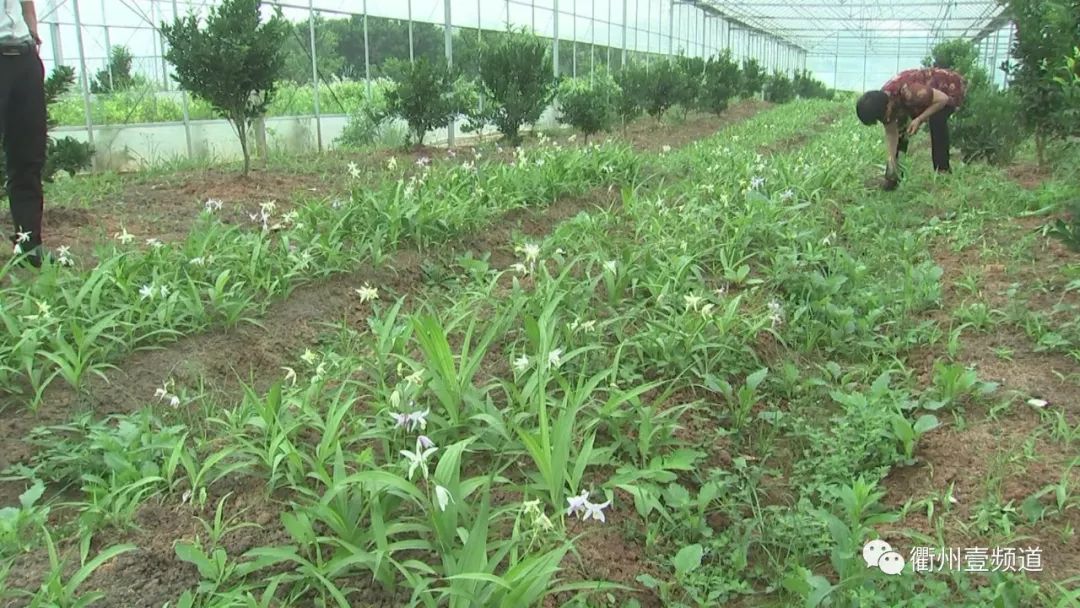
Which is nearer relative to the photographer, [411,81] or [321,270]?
→ [321,270]

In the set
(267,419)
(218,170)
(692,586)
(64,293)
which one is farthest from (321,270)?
(218,170)

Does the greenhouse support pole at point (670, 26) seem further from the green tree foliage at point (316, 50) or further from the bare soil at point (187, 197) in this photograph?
the bare soil at point (187, 197)

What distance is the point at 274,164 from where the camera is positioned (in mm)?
8297

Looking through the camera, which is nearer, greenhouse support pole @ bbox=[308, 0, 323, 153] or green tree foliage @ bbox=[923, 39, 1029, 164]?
green tree foliage @ bbox=[923, 39, 1029, 164]

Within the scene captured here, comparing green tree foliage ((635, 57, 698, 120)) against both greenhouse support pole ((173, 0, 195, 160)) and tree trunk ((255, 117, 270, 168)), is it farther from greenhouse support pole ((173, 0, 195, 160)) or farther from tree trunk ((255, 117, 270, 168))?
greenhouse support pole ((173, 0, 195, 160))

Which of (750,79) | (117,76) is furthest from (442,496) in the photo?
(750,79)

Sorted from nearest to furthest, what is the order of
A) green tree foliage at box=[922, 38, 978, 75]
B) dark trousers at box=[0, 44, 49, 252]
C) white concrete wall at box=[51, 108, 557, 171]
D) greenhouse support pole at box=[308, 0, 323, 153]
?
dark trousers at box=[0, 44, 49, 252] → white concrete wall at box=[51, 108, 557, 171] → greenhouse support pole at box=[308, 0, 323, 153] → green tree foliage at box=[922, 38, 978, 75]

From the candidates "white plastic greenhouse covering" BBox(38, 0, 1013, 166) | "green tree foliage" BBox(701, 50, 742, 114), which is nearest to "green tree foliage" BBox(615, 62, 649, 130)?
"white plastic greenhouse covering" BBox(38, 0, 1013, 166)

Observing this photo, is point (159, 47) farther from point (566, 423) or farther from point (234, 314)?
point (566, 423)

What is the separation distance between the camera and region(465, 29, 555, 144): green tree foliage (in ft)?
33.8

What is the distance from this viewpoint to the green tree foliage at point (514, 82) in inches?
406

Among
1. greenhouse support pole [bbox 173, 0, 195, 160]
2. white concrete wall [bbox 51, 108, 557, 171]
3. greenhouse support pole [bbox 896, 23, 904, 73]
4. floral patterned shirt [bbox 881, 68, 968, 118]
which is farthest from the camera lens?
greenhouse support pole [bbox 896, 23, 904, 73]

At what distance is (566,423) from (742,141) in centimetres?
1050

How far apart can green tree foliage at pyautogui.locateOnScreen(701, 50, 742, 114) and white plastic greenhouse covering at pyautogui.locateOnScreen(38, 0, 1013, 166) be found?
3.06 m
